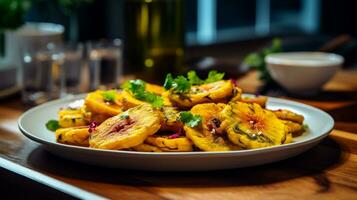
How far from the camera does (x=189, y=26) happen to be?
5289 mm

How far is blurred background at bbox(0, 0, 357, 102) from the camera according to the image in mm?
1955

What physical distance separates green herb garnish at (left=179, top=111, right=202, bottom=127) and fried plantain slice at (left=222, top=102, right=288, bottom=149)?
4cm

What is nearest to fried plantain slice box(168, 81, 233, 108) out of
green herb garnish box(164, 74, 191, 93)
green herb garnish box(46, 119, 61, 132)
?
green herb garnish box(164, 74, 191, 93)

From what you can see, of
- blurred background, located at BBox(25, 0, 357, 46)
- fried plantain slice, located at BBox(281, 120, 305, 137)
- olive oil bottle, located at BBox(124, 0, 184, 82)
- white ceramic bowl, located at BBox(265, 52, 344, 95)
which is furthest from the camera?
blurred background, located at BBox(25, 0, 357, 46)

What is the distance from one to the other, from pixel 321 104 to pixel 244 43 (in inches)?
93.5

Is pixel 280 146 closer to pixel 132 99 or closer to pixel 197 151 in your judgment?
pixel 197 151

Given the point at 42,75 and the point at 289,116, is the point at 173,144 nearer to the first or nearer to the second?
the point at 289,116

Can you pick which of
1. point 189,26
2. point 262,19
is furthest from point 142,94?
point 262,19

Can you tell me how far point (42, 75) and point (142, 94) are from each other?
27.7 inches

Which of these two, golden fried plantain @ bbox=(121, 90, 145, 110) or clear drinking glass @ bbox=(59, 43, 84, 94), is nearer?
golden fried plantain @ bbox=(121, 90, 145, 110)

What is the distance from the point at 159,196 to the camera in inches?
35.7

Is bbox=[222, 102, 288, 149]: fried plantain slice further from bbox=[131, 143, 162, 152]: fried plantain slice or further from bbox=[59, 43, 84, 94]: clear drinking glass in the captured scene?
bbox=[59, 43, 84, 94]: clear drinking glass

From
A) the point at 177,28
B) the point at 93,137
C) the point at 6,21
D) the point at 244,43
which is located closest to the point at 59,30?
the point at 6,21

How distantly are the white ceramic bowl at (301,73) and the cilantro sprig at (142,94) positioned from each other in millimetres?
619
